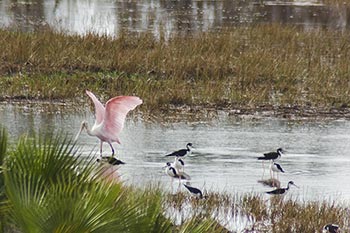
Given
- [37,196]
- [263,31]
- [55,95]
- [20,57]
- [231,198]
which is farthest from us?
[263,31]

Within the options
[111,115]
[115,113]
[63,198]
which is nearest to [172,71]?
[111,115]

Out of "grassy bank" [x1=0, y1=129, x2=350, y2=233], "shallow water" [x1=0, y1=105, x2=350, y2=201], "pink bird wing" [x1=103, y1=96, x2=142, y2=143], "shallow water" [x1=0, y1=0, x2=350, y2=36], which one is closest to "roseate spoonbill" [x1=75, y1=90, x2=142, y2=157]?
"pink bird wing" [x1=103, y1=96, x2=142, y2=143]

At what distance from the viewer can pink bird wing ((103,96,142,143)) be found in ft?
40.9

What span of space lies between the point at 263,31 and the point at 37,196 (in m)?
22.4

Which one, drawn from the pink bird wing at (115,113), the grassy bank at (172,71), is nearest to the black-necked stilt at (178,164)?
the pink bird wing at (115,113)

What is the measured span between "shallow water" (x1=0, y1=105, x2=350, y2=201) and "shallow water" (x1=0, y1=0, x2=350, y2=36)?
36.5 feet

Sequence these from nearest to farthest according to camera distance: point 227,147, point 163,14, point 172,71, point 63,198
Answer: point 63,198, point 227,147, point 172,71, point 163,14

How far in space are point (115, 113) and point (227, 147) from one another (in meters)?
3.06

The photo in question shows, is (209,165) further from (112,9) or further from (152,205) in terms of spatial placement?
(112,9)

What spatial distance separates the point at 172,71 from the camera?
20.5 metres

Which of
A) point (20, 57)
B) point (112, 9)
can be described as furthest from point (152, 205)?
point (112, 9)

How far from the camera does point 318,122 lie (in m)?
18.1

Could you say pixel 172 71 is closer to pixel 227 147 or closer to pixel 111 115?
pixel 227 147

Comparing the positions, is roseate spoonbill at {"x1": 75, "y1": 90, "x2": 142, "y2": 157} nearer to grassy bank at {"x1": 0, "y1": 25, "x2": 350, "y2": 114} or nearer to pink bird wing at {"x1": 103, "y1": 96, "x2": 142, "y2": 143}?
pink bird wing at {"x1": 103, "y1": 96, "x2": 142, "y2": 143}
